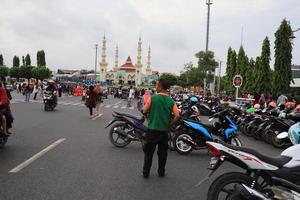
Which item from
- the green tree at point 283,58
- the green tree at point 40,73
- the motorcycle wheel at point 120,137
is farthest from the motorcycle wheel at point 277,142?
the green tree at point 40,73

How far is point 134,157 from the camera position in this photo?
843 centimetres

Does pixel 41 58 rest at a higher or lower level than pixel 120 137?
higher

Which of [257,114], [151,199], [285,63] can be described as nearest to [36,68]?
[285,63]

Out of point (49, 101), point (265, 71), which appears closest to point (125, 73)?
point (265, 71)

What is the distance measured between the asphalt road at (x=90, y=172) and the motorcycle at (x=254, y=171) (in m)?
1.27

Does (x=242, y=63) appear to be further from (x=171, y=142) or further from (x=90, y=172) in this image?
(x=90, y=172)

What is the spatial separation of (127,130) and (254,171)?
5.73 metres

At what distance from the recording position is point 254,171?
14.6 ft

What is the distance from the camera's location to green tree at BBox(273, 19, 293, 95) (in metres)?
27.0

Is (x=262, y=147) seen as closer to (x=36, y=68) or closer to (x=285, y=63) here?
(x=285, y=63)

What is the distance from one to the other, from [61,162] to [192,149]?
308 centimetres

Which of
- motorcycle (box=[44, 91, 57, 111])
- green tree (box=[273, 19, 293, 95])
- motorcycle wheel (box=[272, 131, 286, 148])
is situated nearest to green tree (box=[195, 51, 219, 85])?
green tree (box=[273, 19, 293, 95])

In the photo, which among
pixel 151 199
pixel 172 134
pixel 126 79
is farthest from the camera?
pixel 126 79

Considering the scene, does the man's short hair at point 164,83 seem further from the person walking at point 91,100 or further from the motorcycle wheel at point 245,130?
the person walking at point 91,100
